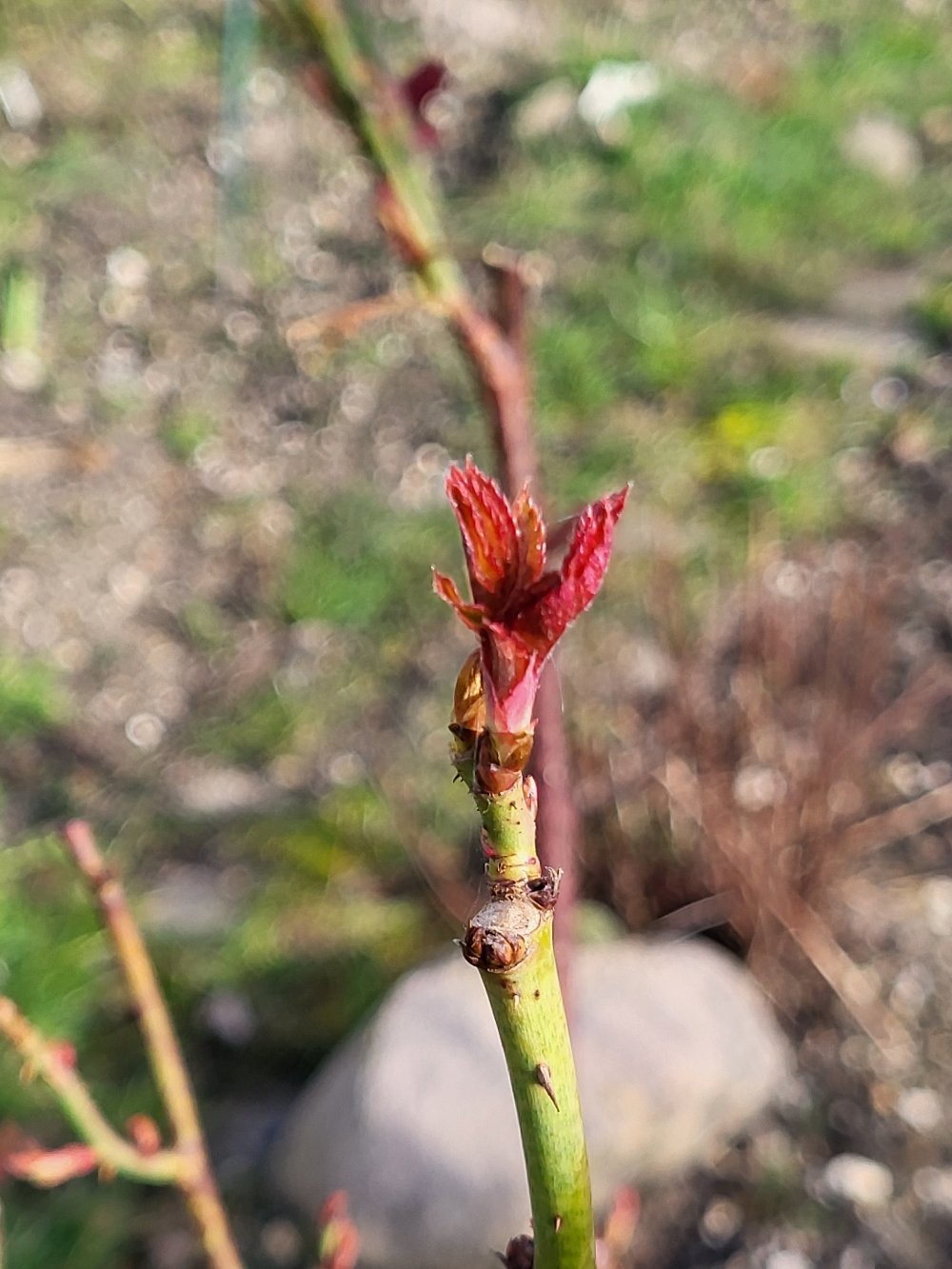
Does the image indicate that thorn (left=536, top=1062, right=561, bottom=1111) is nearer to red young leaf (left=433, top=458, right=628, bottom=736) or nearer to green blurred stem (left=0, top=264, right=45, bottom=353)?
red young leaf (left=433, top=458, right=628, bottom=736)

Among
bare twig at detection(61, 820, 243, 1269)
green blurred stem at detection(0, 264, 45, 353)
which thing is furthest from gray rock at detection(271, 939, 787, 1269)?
green blurred stem at detection(0, 264, 45, 353)

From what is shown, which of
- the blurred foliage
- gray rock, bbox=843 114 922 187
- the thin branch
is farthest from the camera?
gray rock, bbox=843 114 922 187

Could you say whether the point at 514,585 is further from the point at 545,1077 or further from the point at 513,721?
the point at 545,1077

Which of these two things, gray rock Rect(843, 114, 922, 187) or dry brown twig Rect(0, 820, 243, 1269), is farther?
gray rock Rect(843, 114, 922, 187)

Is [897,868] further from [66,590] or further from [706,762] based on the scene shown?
[66,590]

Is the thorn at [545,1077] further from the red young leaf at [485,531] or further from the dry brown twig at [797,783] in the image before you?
the dry brown twig at [797,783]

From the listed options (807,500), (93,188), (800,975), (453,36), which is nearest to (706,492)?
(807,500)

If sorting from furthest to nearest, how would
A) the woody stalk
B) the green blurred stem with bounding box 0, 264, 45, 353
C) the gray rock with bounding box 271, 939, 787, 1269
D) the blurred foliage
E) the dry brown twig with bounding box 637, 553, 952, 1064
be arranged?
the green blurred stem with bounding box 0, 264, 45, 353 → the blurred foliage → the dry brown twig with bounding box 637, 553, 952, 1064 → the gray rock with bounding box 271, 939, 787, 1269 → the woody stalk

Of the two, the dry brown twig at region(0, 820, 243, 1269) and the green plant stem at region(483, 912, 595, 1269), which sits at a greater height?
the dry brown twig at region(0, 820, 243, 1269)
